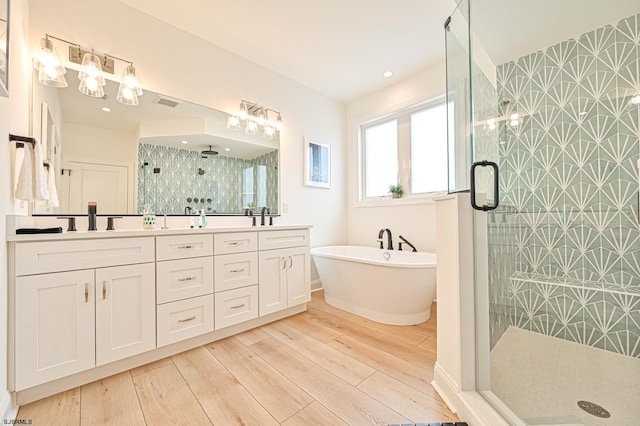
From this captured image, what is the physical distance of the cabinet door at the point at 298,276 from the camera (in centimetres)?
245

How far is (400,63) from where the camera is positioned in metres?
2.83

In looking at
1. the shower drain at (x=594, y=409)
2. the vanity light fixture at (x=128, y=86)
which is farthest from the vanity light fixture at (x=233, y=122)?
the shower drain at (x=594, y=409)

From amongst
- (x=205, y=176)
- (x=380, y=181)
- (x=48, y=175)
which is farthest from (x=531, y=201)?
(x=48, y=175)

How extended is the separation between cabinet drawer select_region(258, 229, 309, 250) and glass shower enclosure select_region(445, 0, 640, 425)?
150 cm

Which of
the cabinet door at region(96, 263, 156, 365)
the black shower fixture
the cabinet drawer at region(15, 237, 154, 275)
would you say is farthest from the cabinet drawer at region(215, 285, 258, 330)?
the black shower fixture

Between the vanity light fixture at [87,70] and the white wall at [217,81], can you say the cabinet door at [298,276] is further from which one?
the vanity light fixture at [87,70]

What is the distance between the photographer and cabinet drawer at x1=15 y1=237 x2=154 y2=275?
130 centimetres

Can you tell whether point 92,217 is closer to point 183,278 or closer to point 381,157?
point 183,278

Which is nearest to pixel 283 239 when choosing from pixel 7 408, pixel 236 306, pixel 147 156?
pixel 236 306

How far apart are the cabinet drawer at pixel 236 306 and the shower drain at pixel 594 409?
6.60 feet

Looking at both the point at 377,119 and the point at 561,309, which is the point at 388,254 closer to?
the point at 561,309

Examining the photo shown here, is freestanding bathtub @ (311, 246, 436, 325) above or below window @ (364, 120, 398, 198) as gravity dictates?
below

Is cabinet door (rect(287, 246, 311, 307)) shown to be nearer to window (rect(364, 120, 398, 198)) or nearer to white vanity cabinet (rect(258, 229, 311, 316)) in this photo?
white vanity cabinet (rect(258, 229, 311, 316))

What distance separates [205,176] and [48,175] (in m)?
1.05
